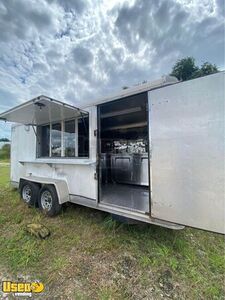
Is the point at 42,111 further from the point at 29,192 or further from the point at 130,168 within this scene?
the point at 130,168

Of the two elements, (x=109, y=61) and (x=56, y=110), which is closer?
(x=56, y=110)

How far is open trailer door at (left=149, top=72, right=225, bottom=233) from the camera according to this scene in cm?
199

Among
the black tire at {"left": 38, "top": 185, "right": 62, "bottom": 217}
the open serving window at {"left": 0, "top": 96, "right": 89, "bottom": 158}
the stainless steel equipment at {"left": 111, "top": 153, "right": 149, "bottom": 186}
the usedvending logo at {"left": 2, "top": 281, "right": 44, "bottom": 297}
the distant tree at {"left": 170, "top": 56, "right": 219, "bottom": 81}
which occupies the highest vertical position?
the distant tree at {"left": 170, "top": 56, "right": 219, "bottom": 81}

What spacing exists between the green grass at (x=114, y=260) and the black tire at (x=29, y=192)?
78 centimetres

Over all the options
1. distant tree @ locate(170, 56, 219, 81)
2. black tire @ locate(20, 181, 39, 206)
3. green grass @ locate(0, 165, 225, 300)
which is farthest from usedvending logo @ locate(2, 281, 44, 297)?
distant tree @ locate(170, 56, 219, 81)

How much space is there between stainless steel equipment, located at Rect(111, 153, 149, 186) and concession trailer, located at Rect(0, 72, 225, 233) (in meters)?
0.04

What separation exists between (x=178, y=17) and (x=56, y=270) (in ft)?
23.3

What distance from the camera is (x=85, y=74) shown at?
11.2 meters

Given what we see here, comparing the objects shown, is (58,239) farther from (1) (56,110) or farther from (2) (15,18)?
(2) (15,18)

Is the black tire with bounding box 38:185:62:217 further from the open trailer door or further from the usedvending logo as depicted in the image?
the open trailer door

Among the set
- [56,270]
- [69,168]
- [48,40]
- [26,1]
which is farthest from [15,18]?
[56,270]

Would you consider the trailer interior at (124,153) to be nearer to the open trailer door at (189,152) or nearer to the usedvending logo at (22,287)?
the open trailer door at (189,152)

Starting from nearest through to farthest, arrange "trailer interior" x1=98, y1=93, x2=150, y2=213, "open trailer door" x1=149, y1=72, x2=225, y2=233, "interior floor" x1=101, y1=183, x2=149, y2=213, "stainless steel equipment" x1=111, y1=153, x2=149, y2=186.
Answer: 1. "open trailer door" x1=149, y1=72, x2=225, y2=233
2. "interior floor" x1=101, y1=183, x2=149, y2=213
3. "trailer interior" x1=98, y1=93, x2=150, y2=213
4. "stainless steel equipment" x1=111, y1=153, x2=149, y2=186

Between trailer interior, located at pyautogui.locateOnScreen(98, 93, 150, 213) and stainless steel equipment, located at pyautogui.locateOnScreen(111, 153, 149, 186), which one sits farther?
stainless steel equipment, located at pyautogui.locateOnScreen(111, 153, 149, 186)
